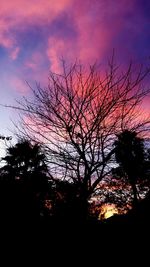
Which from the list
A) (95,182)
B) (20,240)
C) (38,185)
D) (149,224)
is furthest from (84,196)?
(38,185)

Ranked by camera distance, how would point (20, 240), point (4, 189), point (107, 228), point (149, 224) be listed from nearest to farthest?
point (149, 224), point (107, 228), point (20, 240), point (4, 189)

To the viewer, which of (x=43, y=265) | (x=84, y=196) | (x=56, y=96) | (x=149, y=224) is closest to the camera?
(x=149, y=224)

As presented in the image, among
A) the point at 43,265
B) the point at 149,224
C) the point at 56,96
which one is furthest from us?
the point at 56,96

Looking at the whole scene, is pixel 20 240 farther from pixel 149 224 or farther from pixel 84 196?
pixel 149 224

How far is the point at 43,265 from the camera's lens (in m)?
7.09

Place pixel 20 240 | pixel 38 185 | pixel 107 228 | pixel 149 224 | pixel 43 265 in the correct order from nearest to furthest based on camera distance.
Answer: pixel 149 224, pixel 43 265, pixel 107 228, pixel 20 240, pixel 38 185

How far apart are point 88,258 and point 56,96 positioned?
5886 mm

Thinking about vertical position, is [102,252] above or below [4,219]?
below

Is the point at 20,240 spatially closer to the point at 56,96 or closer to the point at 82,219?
the point at 82,219

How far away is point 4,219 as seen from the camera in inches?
387

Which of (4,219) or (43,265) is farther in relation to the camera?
(4,219)

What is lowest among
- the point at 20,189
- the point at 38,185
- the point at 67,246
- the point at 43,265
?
the point at 43,265

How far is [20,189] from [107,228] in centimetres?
608

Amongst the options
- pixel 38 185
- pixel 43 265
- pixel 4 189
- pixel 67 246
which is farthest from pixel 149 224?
pixel 38 185
